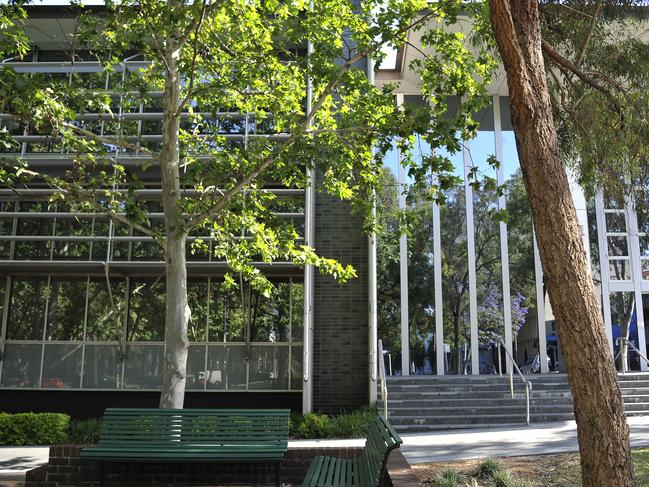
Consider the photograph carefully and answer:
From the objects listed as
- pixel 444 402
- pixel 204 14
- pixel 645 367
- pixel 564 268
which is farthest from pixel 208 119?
pixel 645 367

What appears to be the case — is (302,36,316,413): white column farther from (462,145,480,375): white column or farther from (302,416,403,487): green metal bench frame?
(302,416,403,487): green metal bench frame

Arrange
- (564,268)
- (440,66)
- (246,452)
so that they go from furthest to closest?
(440,66) < (246,452) < (564,268)

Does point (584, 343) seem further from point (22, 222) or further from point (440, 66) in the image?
point (22, 222)

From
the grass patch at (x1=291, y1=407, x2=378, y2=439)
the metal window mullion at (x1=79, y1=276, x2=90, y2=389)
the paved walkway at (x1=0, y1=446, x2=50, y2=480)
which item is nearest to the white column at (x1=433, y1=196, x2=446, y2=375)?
the grass patch at (x1=291, y1=407, x2=378, y2=439)

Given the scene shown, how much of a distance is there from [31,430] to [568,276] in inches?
396

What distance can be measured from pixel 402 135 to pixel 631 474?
5.42 metres

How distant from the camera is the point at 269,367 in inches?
573

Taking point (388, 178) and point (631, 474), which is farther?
point (388, 178)

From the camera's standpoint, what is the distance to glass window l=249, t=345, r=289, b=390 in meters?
14.4

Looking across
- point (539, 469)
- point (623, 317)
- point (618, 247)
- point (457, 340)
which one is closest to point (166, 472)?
point (539, 469)

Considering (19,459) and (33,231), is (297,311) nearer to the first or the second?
(33,231)

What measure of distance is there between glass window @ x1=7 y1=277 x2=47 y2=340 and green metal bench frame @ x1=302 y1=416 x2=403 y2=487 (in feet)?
34.9

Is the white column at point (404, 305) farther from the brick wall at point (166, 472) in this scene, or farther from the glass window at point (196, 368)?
the brick wall at point (166, 472)

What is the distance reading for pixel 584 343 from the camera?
4.60 metres
